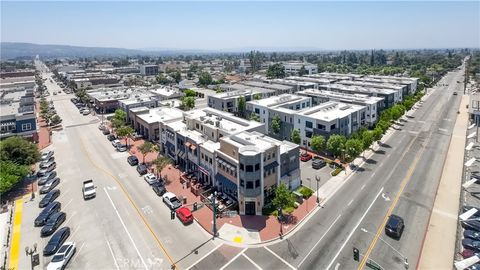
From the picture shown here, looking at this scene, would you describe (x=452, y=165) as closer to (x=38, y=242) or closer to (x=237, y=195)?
(x=237, y=195)

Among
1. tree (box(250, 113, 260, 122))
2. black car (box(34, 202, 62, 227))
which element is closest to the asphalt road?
black car (box(34, 202, 62, 227))

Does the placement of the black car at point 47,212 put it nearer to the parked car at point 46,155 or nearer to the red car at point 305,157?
the parked car at point 46,155

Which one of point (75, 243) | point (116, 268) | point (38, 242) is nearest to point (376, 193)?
point (116, 268)

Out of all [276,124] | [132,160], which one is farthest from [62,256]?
[276,124]

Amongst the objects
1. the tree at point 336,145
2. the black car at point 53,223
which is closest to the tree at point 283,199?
the tree at point 336,145

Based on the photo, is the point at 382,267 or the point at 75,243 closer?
the point at 382,267

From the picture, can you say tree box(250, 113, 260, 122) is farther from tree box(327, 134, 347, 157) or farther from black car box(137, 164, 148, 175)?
black car box(137, 164, 148, 175)

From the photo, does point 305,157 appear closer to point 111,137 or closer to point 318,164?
point 318,164
